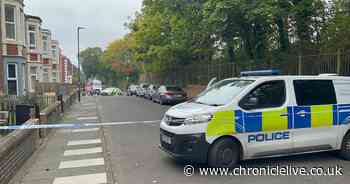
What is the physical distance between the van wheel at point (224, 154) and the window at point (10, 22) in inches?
615

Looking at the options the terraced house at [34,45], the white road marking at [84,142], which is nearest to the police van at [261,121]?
the white road marking at [84,142]

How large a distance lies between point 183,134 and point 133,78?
6609cm


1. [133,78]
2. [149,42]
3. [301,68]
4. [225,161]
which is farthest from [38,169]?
[133,78]

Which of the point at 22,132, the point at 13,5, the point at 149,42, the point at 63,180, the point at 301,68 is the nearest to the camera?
the point at 63,180

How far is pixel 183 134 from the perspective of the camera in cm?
580

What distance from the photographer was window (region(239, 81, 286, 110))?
6109 mm

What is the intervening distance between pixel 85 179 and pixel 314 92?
4793 mm

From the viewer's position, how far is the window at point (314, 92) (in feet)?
21.3

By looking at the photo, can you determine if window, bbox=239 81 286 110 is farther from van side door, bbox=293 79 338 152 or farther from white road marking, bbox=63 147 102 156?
white road marking, bbox=63 147 102 156

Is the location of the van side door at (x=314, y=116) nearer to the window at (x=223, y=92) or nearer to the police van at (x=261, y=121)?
the police van at (x=261, y=121)

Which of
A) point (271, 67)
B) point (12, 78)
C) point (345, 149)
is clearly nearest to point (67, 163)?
point (345, 149)

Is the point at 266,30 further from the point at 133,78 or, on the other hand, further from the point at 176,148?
the point at 133,78

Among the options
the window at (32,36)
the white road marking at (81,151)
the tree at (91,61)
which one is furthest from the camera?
the tree at (91,61)

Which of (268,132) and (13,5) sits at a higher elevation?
(13,5)
